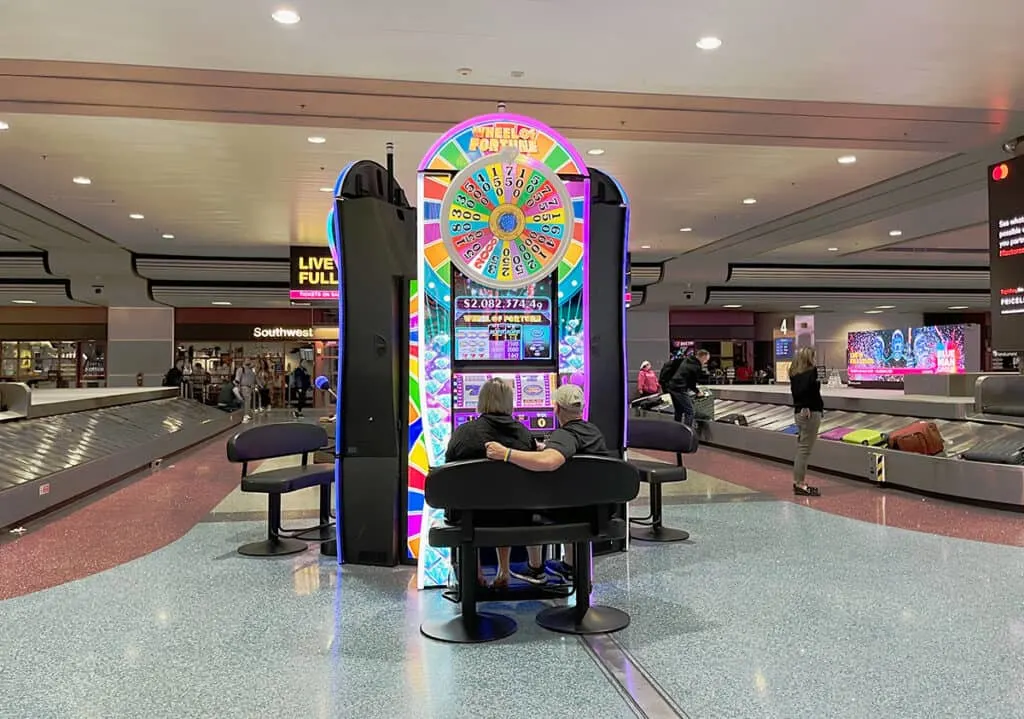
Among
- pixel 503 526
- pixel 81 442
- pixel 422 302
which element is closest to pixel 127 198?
pixel 81 442

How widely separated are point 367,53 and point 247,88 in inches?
47.3

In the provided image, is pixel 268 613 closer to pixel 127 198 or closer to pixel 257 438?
pixel 257 438

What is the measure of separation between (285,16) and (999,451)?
6.69 m

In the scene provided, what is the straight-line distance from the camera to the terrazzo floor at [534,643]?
9.09 feet

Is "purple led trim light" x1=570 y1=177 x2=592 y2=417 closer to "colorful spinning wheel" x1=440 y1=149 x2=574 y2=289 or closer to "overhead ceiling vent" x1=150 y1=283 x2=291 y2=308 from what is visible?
"colorful spinning wheel" x1=440 y1=149 x2=574 y2=289

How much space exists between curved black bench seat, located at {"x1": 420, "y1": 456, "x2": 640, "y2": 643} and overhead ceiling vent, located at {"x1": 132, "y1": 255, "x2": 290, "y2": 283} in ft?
Result: 44.3

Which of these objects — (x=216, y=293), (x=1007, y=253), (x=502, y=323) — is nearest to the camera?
(x=502, y=323)

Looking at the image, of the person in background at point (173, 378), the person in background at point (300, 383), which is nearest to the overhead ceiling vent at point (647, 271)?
the person in background at point (300, 383)

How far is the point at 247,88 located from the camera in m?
6.11

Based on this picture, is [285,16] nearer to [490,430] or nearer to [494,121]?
[494,121]

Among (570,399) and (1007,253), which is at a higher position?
(1007,253)

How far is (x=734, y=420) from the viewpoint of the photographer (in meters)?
12.0

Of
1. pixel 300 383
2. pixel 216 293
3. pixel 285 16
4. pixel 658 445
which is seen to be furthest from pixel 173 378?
pixel 658 445

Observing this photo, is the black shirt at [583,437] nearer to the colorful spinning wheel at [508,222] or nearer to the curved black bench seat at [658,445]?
the colorful spinning wheel at [508,222]
